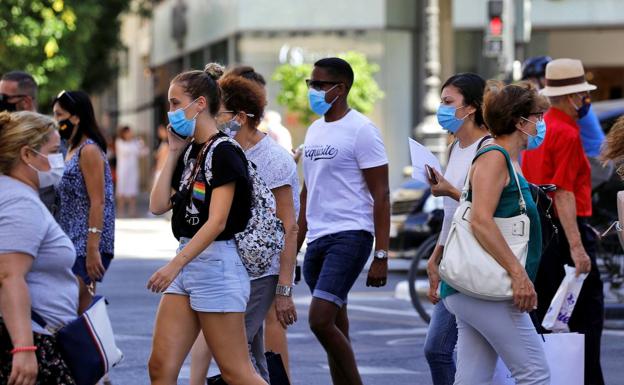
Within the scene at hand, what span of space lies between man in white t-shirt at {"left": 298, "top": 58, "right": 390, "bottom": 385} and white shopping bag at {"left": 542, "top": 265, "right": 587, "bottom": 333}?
897 millimetres

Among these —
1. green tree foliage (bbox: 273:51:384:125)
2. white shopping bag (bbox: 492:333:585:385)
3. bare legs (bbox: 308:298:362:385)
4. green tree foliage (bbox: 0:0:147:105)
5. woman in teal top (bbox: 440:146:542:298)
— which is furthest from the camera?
green tree foliage (bbox: 0:0:147:105)

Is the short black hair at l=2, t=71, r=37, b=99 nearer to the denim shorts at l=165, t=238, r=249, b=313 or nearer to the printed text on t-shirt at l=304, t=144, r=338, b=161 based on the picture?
the printed text on t-shirt at l=304, t=144, r=338, b=161

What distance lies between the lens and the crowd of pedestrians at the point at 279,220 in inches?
196

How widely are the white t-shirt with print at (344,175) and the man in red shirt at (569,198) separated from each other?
1.07 m

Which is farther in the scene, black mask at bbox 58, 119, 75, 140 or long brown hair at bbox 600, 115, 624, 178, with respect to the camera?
black mask at bbox 58, 119, 75, 140

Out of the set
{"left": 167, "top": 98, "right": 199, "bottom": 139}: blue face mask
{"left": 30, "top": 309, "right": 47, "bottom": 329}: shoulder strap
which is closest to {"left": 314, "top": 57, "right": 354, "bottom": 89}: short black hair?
{"left": 167, "top": 98, "right": 199, "bottom": 139}: blue face mask

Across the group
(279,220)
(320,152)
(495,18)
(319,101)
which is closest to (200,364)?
(279,220)

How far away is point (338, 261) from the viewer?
741cm

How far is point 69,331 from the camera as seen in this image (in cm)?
491

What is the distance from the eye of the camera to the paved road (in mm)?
9445

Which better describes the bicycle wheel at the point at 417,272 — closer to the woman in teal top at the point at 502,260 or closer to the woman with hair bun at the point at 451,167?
the woman with hair bun at the point at 451,167

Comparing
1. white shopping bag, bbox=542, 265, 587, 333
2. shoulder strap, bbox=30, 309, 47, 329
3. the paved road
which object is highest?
shoulder strap, bbox=30, 309, 47, 329

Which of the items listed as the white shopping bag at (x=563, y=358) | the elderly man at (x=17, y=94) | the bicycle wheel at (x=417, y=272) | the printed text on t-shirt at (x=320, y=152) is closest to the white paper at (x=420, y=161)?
the printed text on t-shirt at (x=320, y=152)

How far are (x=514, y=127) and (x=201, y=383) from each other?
2033 millimetres
